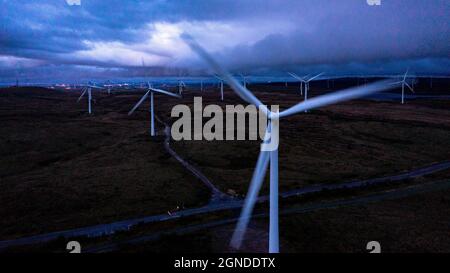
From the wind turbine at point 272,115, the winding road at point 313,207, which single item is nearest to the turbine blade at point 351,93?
the wind turbine at point 272,115

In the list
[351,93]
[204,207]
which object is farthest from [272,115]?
[204,207]

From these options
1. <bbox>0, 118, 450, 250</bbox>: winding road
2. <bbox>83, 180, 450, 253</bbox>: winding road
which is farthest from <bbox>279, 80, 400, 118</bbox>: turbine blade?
<bbox>0, 118, 450, 250</bbox>: winding road

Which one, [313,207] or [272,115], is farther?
[313,207]

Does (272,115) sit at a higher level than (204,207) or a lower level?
higher

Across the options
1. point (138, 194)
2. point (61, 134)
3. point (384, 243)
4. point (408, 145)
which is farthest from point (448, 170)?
point (61, 134)

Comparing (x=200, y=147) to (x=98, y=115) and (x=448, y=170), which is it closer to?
(x=448, y=170)

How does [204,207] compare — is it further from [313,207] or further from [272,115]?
[272,115]

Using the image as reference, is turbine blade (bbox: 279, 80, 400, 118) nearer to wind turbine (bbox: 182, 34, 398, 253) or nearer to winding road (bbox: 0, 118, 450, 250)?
wind turbine (bbox: 182, 34, 398, 253)

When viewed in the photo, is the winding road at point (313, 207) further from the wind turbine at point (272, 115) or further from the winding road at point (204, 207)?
the wind turbine at point (272, 115)

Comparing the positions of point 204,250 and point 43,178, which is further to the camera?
point 43,178
